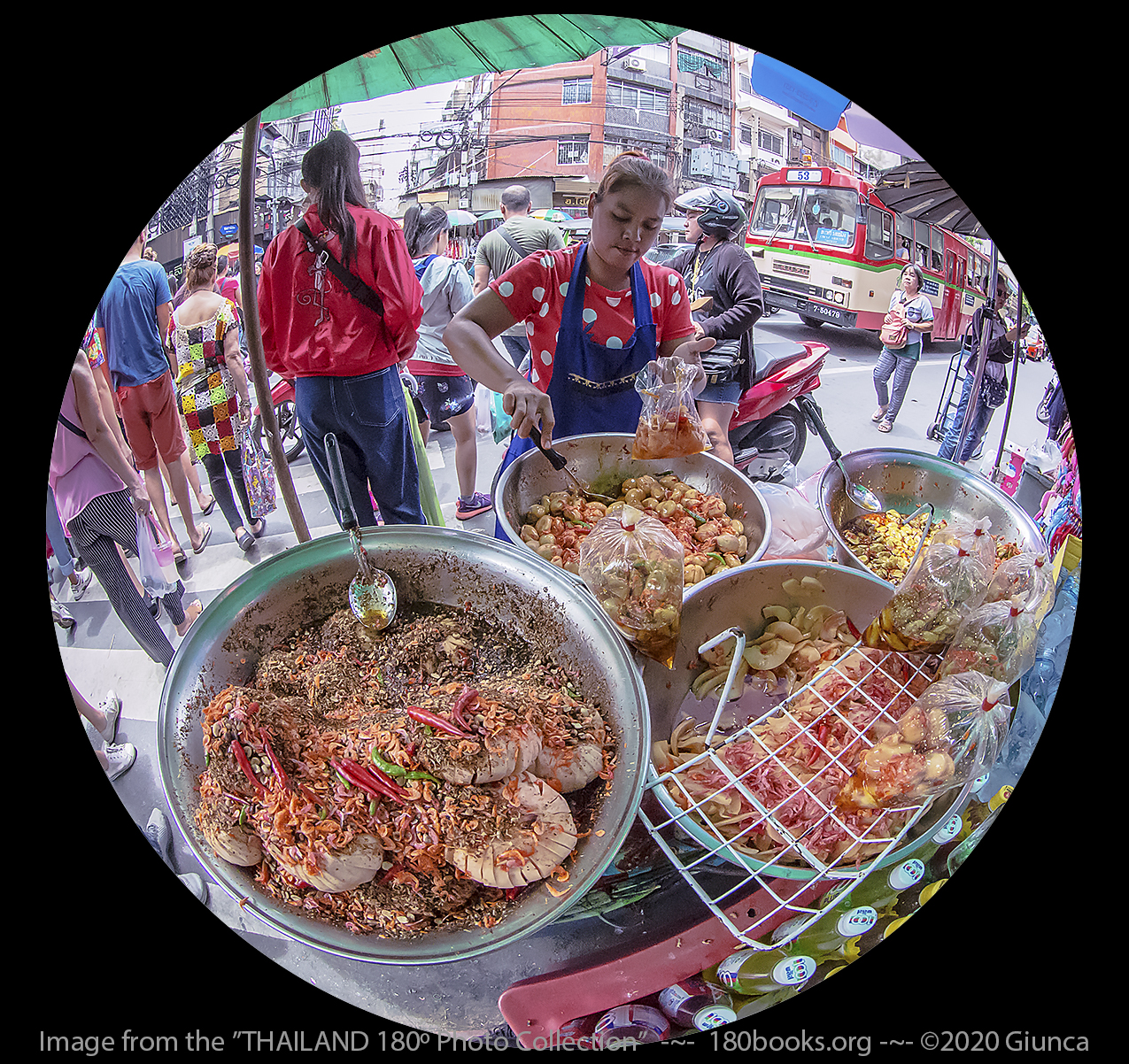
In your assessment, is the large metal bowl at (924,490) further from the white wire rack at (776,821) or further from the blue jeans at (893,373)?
the white wire rack at (776,821)

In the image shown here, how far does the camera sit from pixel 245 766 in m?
2.07

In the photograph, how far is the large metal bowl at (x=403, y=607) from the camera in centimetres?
206

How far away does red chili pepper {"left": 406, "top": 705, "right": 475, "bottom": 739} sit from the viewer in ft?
6.70

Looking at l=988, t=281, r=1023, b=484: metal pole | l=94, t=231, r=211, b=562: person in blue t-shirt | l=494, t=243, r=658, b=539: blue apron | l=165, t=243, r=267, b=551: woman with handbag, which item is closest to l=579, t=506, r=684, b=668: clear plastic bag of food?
l=494, t=243, r=658, b=539: blue apron

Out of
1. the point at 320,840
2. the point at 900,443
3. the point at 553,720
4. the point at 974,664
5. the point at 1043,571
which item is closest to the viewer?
the point at 320,840

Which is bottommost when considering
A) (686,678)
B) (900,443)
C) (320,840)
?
(320,840)

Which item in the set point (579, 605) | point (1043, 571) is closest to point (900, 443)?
point (1043, 571)

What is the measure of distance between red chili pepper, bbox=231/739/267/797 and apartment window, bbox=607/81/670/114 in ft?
7.79

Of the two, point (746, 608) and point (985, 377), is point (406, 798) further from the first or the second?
point (985, 377)

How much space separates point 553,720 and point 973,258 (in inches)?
86.7

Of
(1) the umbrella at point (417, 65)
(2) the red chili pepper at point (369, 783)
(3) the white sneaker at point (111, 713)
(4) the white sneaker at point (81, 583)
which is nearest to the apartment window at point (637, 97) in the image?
(1) the umbrella at point (417, 65)

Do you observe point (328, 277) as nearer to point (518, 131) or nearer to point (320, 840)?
point (518, 131)

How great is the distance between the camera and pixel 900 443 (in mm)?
2871

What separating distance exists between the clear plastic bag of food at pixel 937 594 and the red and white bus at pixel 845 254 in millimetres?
837
